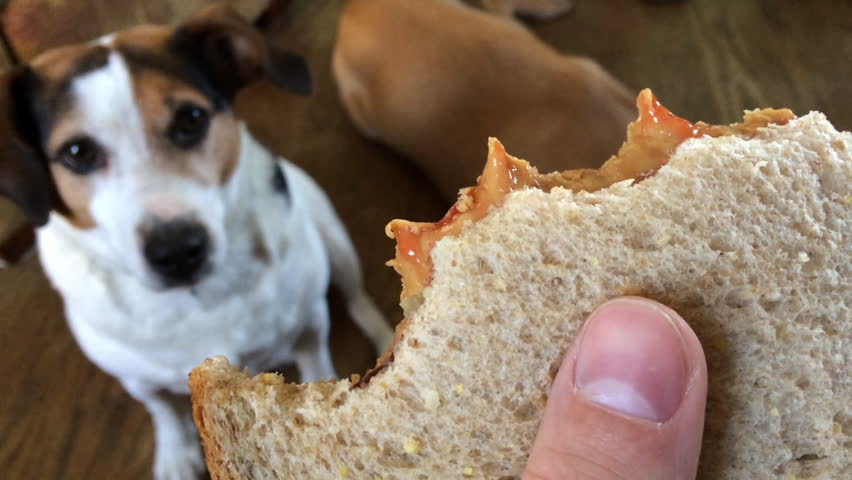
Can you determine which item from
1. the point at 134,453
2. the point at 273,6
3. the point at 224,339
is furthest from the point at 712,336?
the point at 273,6

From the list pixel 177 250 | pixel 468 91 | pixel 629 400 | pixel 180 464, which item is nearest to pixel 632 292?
pixel 629 400

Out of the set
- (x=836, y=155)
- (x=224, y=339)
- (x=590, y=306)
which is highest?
(x=836, y=155)

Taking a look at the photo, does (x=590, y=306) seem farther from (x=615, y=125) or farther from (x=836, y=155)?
(x=615, y=125)

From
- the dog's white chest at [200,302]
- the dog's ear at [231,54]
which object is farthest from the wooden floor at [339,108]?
the dog's ear at [231,54]

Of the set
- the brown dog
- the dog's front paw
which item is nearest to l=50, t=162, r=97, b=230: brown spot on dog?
the dog's front paw

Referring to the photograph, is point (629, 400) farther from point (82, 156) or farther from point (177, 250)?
point (82, 156)

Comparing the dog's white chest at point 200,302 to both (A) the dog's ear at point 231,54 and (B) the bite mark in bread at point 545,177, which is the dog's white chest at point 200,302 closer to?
(A) the dog's ear at point 231,54
